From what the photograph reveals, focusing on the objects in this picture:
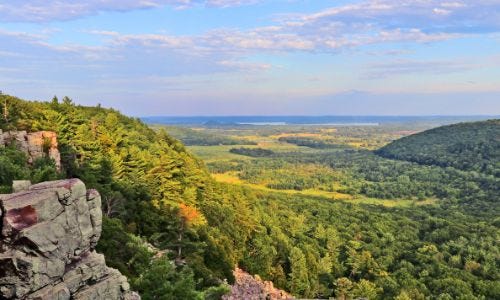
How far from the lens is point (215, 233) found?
Result: 200 ft

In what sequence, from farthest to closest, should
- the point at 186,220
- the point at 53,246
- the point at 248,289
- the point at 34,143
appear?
the point at 186,220
the point at 34,143
the point at 248,289
the point at 53,246

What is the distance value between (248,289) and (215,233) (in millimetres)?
12914

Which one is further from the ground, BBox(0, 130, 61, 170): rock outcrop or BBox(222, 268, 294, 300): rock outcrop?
BBox(0, 130, 61, 170): rock outcrop

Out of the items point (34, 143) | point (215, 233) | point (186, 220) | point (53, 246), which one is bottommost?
point (215, 233)

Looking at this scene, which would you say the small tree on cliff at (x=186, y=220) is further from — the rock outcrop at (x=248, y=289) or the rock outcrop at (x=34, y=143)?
the rock outcrop at (x=34, y=143)

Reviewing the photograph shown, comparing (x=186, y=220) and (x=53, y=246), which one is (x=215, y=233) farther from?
(x=53, y=246)

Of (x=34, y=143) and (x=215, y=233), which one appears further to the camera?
(x=215, y=233)

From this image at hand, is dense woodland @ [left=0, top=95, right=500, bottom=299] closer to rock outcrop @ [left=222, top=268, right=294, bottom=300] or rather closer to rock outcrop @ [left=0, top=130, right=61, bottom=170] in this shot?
rock outcrop @ [left=222, top=268, right=294, bottom=300]

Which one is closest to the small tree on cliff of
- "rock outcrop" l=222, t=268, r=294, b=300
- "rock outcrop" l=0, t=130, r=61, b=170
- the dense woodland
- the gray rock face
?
the dense woodland

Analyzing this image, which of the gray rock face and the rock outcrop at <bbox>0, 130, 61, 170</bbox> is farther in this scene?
the rock outcrop at <bbox>0, 130, 61, 170</bbox>

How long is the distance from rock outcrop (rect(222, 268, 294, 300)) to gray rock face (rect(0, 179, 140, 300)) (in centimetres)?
1887

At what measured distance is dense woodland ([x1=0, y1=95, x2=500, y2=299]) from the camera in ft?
141

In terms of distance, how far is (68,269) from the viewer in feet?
72.8

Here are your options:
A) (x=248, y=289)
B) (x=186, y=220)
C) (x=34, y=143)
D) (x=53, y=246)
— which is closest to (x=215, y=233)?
(x=186, y=220)
